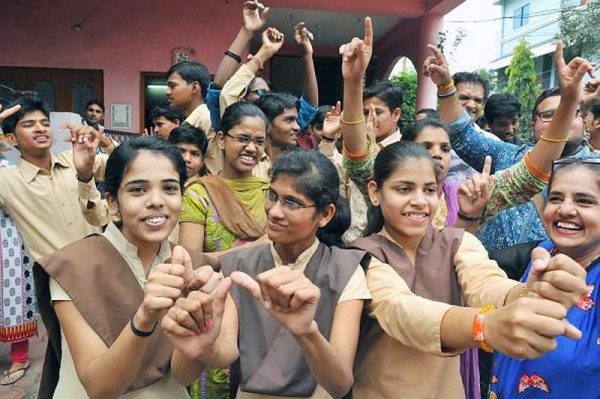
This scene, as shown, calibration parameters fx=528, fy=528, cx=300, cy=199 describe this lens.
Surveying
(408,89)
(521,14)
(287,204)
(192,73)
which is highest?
(521,14)

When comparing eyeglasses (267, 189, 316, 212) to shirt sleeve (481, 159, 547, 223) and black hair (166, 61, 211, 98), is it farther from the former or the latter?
black hair (166, 61, 211, 98)

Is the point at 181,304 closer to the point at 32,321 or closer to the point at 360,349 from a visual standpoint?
the point at 360,349

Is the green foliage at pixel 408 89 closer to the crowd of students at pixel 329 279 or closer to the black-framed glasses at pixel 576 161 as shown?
the crowd of students at pixel 329 279

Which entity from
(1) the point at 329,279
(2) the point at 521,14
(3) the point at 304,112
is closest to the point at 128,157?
(1) the point at 329,279

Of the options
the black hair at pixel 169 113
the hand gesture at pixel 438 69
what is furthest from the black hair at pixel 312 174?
the black hair at pixel 169 113

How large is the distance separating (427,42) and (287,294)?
8.59m

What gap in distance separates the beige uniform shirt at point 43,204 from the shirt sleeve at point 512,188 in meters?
2.43

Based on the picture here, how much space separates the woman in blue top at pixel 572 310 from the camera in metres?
1.44

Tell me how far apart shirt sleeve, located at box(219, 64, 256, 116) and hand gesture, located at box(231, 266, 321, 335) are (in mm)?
2089

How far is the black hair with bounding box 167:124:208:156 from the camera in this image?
3016mm

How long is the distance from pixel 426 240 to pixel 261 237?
2.61ft

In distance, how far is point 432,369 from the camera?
5.24 feet

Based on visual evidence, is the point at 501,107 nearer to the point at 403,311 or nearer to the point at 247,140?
the point at 247,140

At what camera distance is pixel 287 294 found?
1.18m
